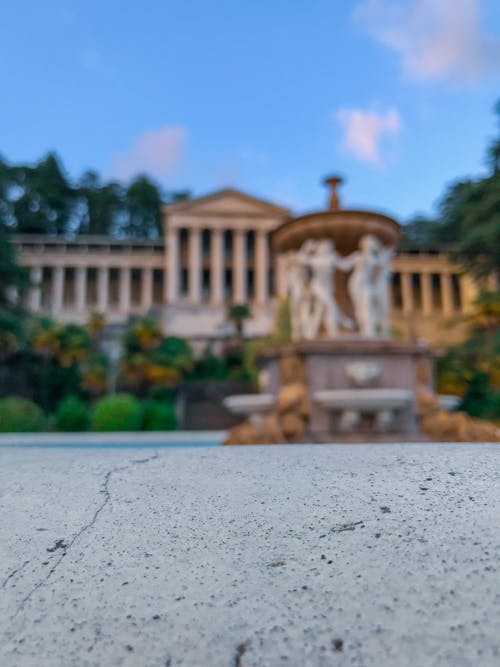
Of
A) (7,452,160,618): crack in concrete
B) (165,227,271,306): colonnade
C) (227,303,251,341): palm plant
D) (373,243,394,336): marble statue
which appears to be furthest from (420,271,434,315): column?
(7,452,160,618): crack in concrete

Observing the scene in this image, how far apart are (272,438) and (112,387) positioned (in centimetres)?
2401

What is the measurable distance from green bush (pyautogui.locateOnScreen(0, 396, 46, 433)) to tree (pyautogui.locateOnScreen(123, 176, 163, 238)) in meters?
49.1

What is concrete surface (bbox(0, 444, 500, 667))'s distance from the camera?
179 centimetres

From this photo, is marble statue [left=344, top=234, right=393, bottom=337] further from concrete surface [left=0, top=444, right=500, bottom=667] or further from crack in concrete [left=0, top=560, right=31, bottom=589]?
crack in concrete [left=0, top=560, right=31, bottom=589]

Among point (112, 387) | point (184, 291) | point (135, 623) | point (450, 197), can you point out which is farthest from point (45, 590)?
point (184, 291)

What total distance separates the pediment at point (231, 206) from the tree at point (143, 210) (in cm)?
1379

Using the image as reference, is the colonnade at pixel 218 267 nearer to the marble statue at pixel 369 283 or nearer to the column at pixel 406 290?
the column at pixel 406 290

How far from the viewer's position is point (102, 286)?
179 feet

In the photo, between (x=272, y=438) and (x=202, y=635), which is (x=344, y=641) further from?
(x=272, y=438)

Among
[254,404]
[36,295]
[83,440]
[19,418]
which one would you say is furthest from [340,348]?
[36,295]

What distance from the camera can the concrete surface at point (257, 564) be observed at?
1.79 m

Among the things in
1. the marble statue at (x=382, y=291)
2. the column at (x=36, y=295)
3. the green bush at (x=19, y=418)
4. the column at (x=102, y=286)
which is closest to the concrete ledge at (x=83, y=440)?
the marble statue at (x=382, y=291)

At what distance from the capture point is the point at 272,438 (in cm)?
927

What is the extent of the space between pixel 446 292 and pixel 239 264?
20874mm
